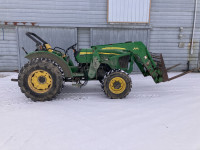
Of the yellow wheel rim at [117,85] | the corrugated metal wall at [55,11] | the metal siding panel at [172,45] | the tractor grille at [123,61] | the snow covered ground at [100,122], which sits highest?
the corrugated metal wall at [55,11]

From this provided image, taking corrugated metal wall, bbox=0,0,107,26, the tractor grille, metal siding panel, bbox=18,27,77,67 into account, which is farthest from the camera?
metal siding panel, bbox=18,27,77,67

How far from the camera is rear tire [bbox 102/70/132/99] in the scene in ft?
11.2

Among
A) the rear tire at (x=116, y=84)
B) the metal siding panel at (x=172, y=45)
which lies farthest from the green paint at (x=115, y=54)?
the metal siding panel at (x=172, y=45)

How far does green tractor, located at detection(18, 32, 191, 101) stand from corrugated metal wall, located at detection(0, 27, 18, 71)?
370cm

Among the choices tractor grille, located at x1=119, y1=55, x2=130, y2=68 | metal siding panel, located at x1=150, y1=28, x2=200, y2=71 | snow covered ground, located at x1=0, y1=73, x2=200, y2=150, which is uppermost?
metal siding panel, located at x1=150, y1=28, x2=200, y2=71

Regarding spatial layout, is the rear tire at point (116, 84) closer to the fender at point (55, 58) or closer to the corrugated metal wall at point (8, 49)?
the fender at point (55, 58)

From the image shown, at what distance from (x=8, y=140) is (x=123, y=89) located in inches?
94.0

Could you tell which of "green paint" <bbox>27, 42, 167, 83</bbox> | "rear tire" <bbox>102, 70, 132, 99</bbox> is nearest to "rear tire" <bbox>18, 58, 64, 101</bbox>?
"green paint" <bbox>27, 42, 167, 83</bbox>

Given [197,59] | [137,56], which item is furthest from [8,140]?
[197,59]

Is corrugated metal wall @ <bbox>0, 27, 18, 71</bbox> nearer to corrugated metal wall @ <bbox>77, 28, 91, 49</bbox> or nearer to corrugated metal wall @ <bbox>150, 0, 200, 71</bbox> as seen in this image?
corrugated metal wall @ <bbox>77, 28, 91, 49</bbox>

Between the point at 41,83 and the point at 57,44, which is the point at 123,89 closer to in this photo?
the point at 41,83

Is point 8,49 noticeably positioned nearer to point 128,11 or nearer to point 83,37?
point 83,37

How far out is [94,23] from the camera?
6.43m

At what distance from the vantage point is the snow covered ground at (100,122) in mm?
1881
